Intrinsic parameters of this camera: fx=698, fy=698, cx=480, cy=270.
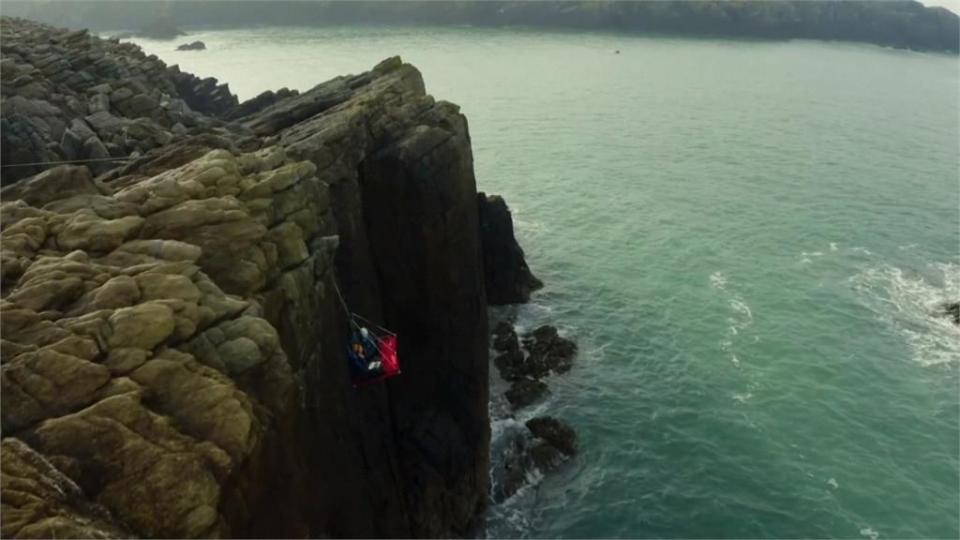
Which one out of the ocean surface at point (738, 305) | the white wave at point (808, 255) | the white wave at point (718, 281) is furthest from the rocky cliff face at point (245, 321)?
the white wave at point (808, 255)

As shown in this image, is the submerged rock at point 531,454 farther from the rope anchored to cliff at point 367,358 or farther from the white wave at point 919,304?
the white wave at point 919,304

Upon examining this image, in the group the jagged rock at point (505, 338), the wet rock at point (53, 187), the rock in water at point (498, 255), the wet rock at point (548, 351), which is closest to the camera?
the wet rock at point (53, 187)

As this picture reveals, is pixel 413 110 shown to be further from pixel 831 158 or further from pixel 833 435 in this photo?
pixel 831 158

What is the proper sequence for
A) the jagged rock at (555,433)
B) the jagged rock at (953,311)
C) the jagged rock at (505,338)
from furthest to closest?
the jagged rock at (953,311) → the jagged rock at (505,338) → the jagged rock at (555,433)

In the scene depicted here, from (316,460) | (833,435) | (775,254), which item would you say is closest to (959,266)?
(775,254)

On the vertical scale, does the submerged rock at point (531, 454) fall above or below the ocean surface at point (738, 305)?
below

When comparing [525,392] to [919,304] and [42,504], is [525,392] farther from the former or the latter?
[919,304]

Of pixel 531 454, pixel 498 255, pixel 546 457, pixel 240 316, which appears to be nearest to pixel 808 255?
pixel 498 255

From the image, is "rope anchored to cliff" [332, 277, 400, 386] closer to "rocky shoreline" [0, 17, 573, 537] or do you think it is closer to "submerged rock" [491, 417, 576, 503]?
"rocky shoreline" [0, 17, 573, 537]
